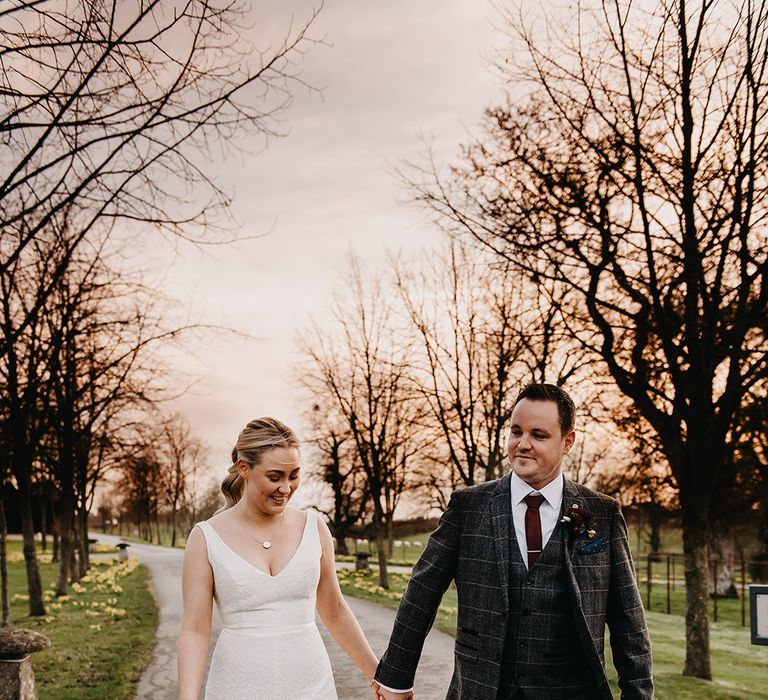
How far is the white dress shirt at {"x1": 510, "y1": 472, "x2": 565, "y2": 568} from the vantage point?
3.67 metres

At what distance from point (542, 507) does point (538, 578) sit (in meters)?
0.31

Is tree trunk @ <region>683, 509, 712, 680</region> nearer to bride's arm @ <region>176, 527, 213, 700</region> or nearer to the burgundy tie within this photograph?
the burgundy tie

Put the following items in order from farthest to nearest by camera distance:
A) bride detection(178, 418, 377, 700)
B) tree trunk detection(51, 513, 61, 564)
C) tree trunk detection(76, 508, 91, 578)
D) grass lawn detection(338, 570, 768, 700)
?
tree trunk detection(51, 513, 61, 564)
tree trunk detection(76, 508, 91, 578)
grass lawn detection(338, 570, 768, 700)
bride detection(178, 418, 377, 700)

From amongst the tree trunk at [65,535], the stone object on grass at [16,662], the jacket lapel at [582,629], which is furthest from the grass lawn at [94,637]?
the jacket lapel at [582,629]

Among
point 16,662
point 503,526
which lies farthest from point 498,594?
point 16,662

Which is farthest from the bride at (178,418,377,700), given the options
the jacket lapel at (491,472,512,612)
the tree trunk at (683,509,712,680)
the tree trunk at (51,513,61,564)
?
the tree trunk at (51,513,61,564)

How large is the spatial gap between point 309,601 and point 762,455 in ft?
90.2

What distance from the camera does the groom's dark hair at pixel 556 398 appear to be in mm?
3633

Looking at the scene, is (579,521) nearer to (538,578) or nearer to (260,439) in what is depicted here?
(538,578)

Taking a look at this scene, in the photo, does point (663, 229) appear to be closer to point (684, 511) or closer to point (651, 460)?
point (684, 511)

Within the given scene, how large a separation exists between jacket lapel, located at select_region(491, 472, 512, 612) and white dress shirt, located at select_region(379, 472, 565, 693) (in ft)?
0.11

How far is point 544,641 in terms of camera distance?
11.5 ft

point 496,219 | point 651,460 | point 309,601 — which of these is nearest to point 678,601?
point 651,460

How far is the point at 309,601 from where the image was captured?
412 cm
